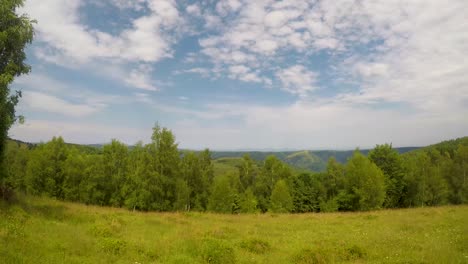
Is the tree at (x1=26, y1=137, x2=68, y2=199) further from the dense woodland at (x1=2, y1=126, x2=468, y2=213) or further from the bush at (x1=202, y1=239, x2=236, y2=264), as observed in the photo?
the bush at (x1=202, y1=239, x2=236, y2=264)

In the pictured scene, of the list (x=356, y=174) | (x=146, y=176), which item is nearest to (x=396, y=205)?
(x=356, y=174)

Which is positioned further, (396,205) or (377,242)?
(396,205)

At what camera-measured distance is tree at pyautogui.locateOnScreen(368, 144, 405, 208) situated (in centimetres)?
6481

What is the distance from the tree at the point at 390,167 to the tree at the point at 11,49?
66.2 m

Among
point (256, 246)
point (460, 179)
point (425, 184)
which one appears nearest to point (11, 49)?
point (256, 246)

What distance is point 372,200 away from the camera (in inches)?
2092

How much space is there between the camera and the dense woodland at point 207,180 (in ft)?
137

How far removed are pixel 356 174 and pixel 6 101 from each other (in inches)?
2315

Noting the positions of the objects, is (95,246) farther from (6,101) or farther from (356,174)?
Answer: (356,174)

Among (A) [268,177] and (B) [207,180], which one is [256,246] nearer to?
(B) [207,180]

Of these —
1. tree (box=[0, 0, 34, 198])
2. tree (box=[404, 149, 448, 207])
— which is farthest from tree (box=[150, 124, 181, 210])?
tree (box=[404, 149, 448, 207])

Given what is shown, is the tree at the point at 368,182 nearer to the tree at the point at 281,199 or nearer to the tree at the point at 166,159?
the tree at the point at 281,199

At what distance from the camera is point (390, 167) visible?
65.9m

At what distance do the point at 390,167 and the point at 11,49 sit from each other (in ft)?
234
